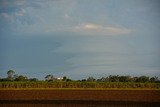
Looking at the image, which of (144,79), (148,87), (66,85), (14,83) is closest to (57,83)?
(66,85)

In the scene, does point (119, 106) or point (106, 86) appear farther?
point (106, 86)

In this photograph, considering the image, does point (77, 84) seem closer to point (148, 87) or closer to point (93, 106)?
point (148, 87)

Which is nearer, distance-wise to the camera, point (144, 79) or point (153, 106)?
point (153, 106)

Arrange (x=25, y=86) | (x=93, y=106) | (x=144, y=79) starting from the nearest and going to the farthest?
(x=93, y=106) < (x=25, y=86) < (x=144, y=79)

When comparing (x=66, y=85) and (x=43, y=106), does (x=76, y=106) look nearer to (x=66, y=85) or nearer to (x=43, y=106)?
(x=43, y=106)

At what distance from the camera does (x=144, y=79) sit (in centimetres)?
6738

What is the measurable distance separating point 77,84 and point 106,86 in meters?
4.23

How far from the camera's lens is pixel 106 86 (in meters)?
52.6

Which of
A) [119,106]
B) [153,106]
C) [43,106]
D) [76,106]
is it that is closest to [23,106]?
[43,106]

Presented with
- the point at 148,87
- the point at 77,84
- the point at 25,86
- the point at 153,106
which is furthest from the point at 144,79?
the point at 153,106

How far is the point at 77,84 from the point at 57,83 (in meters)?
3.20

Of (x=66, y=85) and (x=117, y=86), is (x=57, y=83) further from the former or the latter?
(x=117, y=86)

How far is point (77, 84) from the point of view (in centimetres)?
5266

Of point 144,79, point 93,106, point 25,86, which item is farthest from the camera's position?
point 144,79
